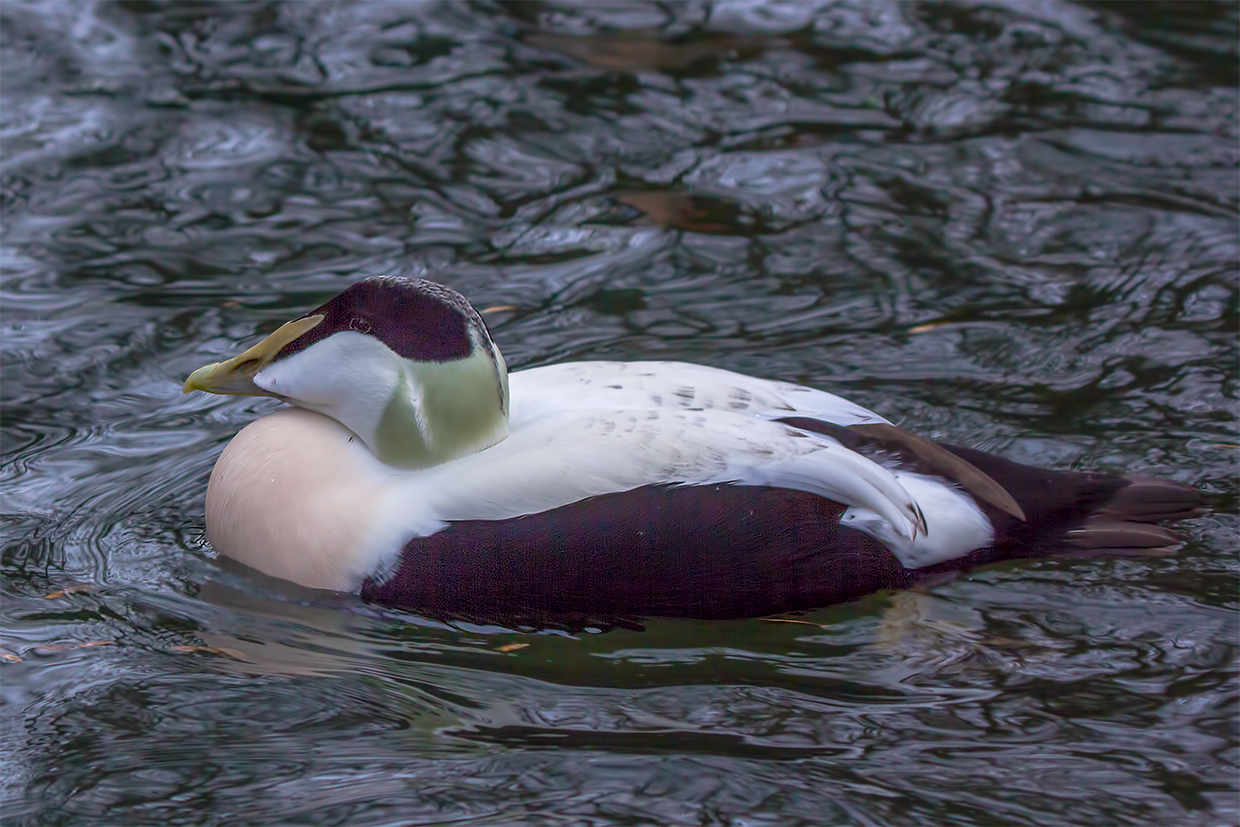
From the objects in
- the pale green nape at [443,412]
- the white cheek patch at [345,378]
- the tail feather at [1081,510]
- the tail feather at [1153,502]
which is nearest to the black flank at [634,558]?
the pale green nape at [443,412]

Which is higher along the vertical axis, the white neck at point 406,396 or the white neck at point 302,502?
the white neck at point 406,396

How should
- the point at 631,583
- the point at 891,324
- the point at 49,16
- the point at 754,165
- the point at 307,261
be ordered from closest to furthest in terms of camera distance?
1. the point at 631,583
2. the point at 891,324
3. the point at 307,261
4. the point at 754,165
5. the point at 49,16

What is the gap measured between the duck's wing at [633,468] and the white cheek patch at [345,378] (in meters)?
0.19

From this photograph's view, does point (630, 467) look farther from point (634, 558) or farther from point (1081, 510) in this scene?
point (1081, 510)

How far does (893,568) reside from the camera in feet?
11.3

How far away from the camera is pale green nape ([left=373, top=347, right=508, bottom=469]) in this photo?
3.36m

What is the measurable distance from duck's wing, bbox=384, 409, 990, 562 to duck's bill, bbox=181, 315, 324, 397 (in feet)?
1.49

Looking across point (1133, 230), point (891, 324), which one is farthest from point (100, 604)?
point (1133, 230)

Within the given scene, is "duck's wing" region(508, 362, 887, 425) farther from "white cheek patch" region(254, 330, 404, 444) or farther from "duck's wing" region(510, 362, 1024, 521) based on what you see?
"white cheek patch" region(254, 330, 404, 444)

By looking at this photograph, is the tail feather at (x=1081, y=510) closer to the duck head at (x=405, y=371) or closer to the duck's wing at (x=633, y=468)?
the duck's wing at (x=633, y=468)

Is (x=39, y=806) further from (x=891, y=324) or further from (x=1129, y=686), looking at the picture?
Answer: (x=891, y=324)

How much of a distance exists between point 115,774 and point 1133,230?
4013 mm

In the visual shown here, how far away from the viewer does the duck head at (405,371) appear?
337cm

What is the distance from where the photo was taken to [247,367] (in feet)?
11.8
